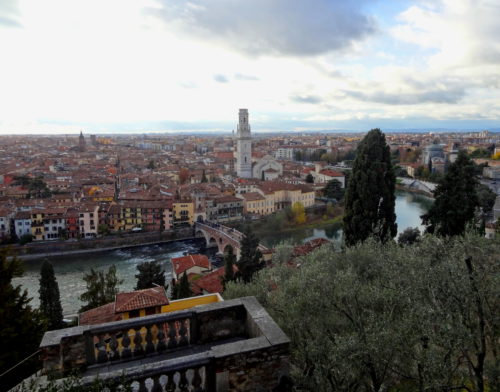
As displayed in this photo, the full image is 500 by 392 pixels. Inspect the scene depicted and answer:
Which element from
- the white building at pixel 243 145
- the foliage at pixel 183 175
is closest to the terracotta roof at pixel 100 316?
the white building at pixel 243 145

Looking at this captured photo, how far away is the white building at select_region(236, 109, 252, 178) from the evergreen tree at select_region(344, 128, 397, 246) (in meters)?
29.4

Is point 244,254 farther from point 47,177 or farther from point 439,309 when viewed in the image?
point 47,177

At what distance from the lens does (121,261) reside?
2027 centimetres

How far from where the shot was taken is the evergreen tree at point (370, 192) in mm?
9516

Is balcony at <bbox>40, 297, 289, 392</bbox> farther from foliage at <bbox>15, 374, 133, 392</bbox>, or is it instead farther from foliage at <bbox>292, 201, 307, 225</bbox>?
foliage at <bbox>292, 201, 307, 225</bbox>

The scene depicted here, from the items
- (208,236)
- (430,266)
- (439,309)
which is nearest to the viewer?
(439,309)

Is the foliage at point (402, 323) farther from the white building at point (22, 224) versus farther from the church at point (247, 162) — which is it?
the church at point (247, 162)

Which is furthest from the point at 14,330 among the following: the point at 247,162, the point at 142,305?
the point at 247,162

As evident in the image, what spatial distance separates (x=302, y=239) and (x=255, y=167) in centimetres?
1905

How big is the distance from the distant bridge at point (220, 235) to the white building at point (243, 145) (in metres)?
16.4

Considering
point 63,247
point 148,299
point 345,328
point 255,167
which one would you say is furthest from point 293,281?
point 255,167

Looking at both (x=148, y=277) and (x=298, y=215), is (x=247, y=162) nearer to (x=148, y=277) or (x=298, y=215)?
(x=298, y=215)

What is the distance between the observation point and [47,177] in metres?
37.7

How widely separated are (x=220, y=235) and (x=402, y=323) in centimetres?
1887
